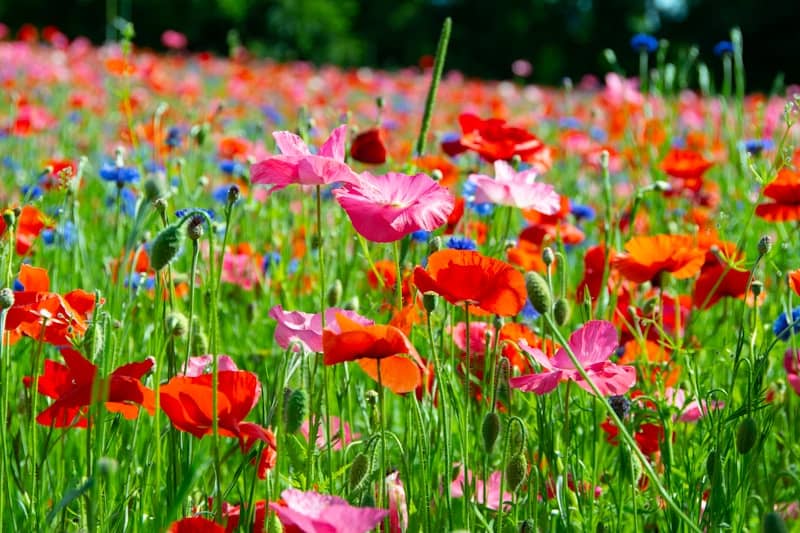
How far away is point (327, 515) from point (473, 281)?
0.29 metres

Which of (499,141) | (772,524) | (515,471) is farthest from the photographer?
(499,141)

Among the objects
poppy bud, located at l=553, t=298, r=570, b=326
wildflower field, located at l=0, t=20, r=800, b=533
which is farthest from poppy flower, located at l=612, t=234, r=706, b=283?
poppy bud, located at l=553, t=298, r=570, b=326

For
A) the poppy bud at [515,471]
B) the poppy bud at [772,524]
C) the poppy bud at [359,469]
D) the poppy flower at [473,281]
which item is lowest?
the poppy bud at [515,471]

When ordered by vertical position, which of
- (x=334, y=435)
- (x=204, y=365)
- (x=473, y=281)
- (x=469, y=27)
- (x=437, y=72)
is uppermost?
(x=469, y=27)

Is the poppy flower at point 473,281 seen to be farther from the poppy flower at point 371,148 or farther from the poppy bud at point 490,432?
the poppy flower at point 371,148

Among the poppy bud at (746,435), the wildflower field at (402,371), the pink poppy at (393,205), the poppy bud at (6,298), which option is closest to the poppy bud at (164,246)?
the wildflower field at (402,371)

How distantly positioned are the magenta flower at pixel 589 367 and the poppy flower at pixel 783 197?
0.53 metres

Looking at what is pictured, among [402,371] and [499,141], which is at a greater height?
[499,141]

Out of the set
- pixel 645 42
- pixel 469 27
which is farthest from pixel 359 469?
pixel 469 27

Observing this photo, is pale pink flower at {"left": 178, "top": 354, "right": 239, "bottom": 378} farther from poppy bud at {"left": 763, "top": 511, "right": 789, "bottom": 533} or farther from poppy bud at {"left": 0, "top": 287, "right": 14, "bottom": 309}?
poppy bud at {"left": 763, "top": 511, "right": 789, "bottom": 533}

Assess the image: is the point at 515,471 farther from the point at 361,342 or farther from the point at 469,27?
the point at 469,27

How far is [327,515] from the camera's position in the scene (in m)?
0.62

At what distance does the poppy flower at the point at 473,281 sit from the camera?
2.78 ft

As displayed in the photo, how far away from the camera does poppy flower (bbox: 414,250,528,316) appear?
846 millimetres
